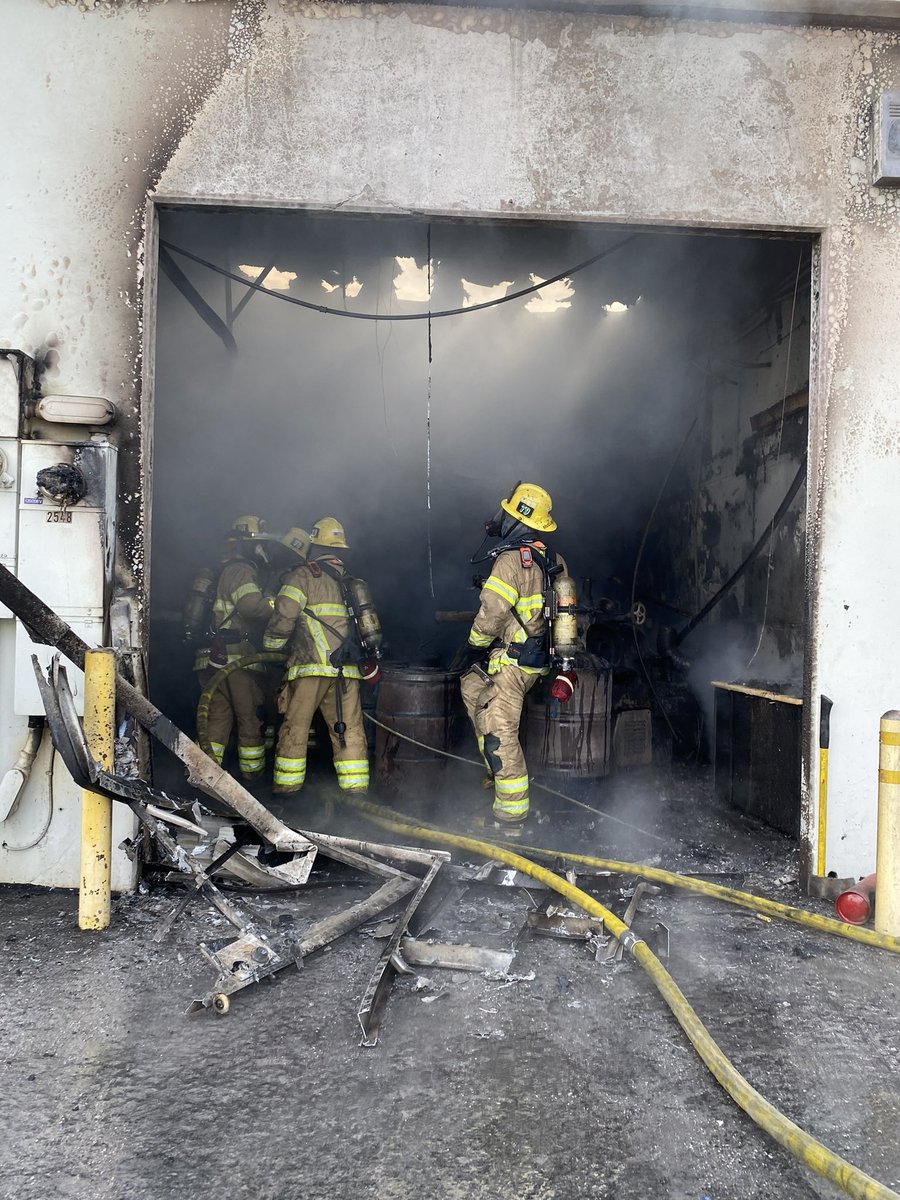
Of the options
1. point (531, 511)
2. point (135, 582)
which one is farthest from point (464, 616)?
point (135, 582)

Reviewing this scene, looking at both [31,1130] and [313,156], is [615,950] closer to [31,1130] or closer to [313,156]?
[31,1130]

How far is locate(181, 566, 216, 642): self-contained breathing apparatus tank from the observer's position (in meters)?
6.66

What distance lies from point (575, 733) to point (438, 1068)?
3539 millimetres

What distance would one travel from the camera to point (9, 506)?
3.94 meters

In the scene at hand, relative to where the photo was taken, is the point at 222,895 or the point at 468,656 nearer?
the point at 222,895

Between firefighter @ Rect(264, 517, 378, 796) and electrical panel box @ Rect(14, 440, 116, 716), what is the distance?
183cm

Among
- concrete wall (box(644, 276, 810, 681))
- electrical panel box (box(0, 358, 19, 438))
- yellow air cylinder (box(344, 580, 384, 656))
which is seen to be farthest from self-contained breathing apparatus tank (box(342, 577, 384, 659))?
concrete wall (box(644, 276, 810, 681))

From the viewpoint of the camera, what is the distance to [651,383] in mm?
9000

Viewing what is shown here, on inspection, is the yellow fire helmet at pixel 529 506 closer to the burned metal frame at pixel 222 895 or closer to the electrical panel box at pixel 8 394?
the burned metal frame at pixel 222 895

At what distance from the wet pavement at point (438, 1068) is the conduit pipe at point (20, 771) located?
1.63ft

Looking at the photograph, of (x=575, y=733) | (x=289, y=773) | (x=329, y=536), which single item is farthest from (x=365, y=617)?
(x=575, y=733)

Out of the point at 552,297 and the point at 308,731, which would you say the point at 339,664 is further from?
the point at 552,297

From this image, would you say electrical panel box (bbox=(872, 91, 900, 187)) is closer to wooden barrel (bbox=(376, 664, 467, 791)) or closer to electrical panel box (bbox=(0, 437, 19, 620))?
wooden barrel (bbox=(376, 664, 467, 791))

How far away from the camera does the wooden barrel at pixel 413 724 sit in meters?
5.89
